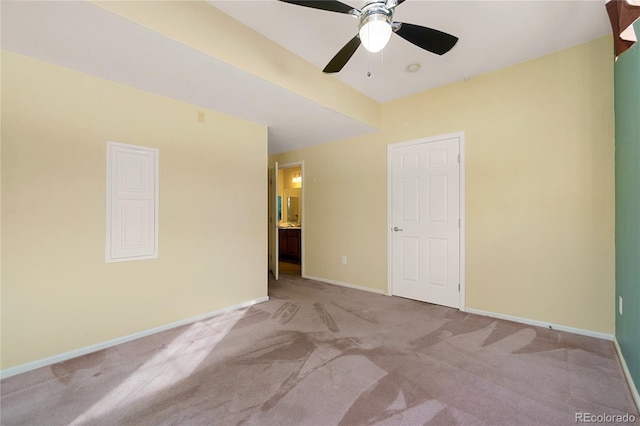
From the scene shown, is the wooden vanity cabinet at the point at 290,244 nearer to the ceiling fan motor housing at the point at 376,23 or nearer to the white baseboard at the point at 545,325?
the white baseboard at the point at 545,325

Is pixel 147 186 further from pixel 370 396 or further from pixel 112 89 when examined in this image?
pixel 370 396

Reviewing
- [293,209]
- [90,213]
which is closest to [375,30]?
[90,213]

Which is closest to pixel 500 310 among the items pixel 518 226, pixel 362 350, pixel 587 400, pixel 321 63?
pixel 518 226

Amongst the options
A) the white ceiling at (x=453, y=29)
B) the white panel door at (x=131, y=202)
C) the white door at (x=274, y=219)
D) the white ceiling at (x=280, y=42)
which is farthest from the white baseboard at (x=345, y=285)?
the white ceiling at (x=453, y=29)

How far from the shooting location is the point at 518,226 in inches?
111

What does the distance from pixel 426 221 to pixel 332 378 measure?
7.40ft

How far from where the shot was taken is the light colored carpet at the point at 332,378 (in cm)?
156

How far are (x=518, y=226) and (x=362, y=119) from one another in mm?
→ 2125

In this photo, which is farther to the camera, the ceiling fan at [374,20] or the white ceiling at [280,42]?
the white ceiling at [280,42]

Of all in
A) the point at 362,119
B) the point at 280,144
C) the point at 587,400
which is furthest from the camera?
the point at 280,144

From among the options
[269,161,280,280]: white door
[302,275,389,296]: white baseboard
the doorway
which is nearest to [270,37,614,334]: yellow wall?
[302,275,389,296]: white baseboard

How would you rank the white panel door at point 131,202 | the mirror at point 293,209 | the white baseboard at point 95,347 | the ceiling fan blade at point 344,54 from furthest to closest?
the mirror at point 293,209
the white panel door at point 131,202
the white baseboard at point 95,347
the ceiling fan blade at point 344,54

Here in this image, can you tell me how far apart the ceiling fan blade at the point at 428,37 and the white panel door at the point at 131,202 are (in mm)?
2374

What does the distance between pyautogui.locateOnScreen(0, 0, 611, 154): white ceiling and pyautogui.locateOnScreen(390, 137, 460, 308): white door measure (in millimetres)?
922
